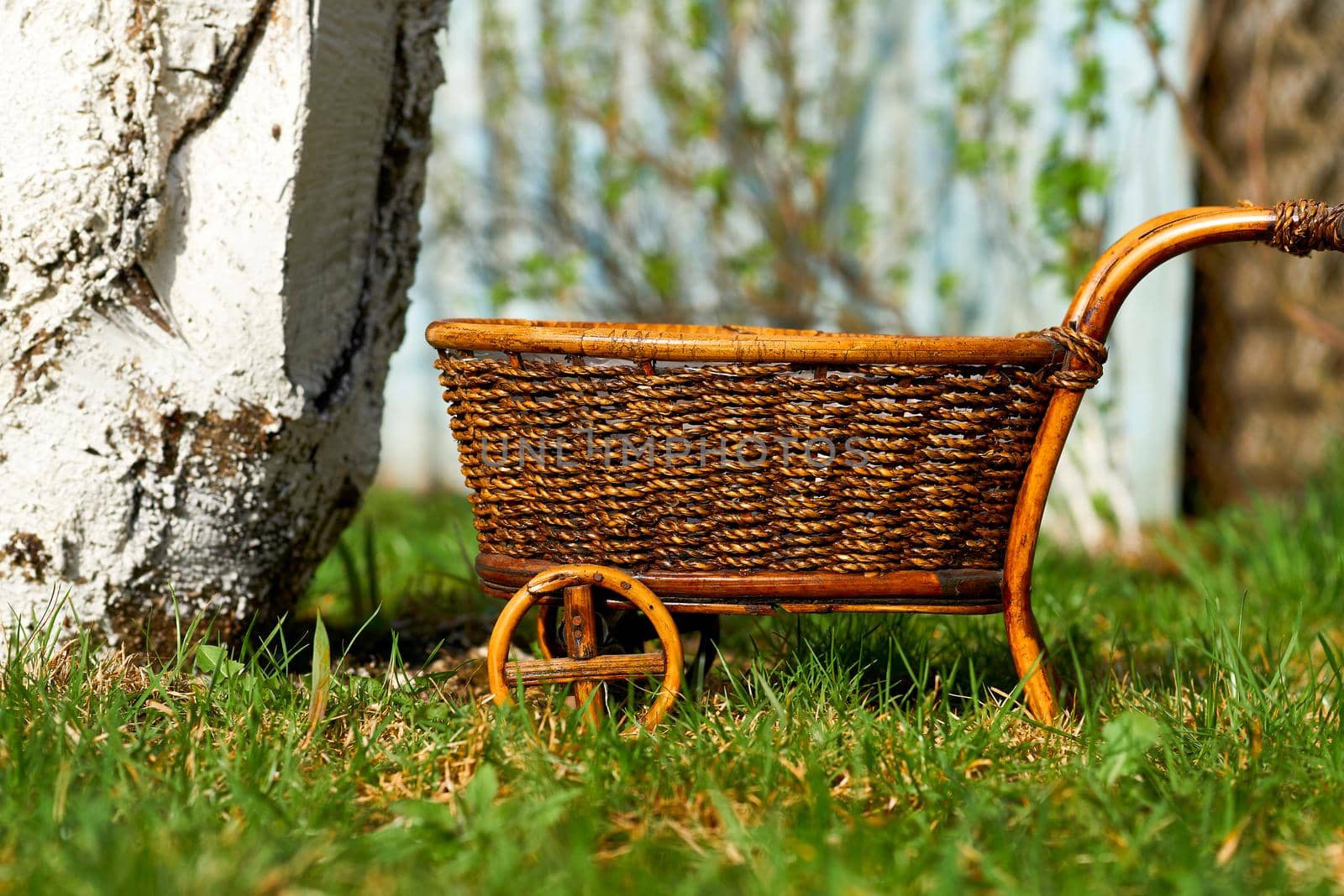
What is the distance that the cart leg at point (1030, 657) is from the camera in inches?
66.4

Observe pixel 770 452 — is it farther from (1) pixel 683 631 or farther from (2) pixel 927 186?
(2) pixel 927 186

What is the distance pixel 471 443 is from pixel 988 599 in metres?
0.78

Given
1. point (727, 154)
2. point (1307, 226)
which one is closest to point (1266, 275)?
point (727, 154)

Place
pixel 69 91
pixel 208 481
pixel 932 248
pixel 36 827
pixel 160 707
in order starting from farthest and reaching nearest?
pixel 932 248 < pixel 208 481 < pixel 69 91 < pixel 160 707 < pixel 36 827

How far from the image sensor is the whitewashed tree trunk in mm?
1725

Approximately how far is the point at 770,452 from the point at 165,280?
38.7 inches

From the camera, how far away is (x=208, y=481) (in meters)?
1.85

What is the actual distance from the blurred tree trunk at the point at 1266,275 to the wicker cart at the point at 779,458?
81.7 inches

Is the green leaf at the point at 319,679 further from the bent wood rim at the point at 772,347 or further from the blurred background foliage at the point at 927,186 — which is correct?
the blurred background foliage at the point at 927,186

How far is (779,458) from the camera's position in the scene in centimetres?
162

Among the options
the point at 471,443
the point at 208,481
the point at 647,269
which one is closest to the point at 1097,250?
the point at 647,269

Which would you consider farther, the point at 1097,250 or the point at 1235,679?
the point at 1097,250

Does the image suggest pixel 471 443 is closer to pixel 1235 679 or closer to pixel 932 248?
pixel 1235 679

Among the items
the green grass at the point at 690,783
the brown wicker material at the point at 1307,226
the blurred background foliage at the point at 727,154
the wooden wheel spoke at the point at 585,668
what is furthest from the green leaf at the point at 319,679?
the blurred background foliage at the point at 727,154
